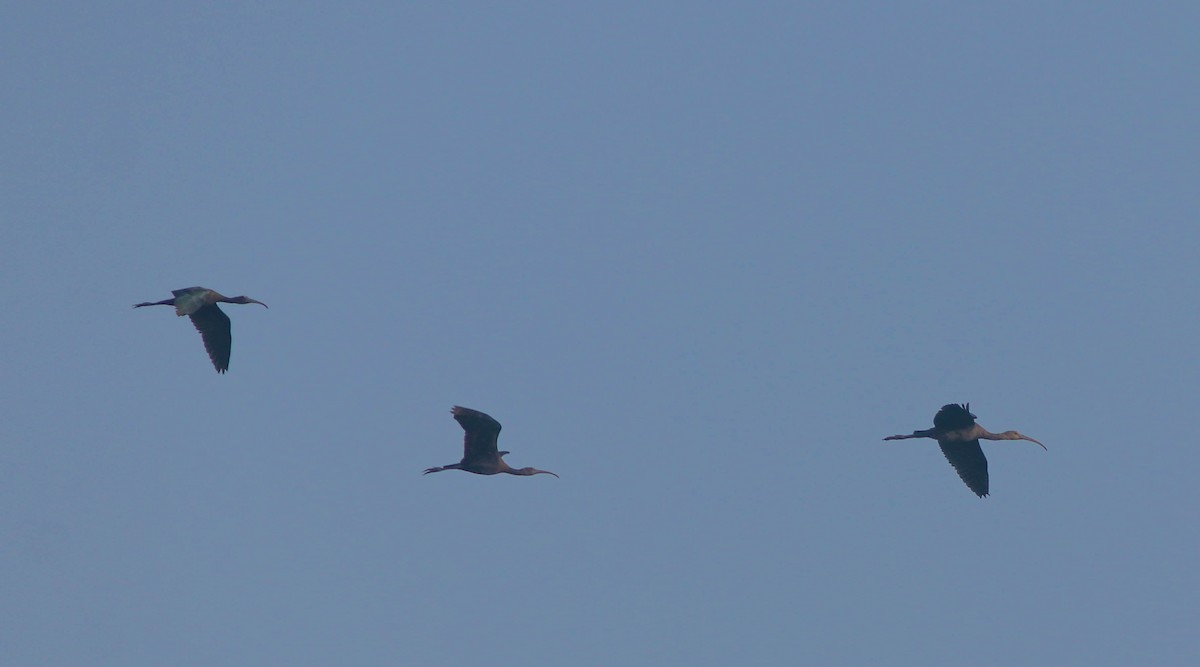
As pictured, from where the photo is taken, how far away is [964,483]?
44.5 meters

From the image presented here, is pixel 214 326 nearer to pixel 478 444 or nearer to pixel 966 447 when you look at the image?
pixel 478 444

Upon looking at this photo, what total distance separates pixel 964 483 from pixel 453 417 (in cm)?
1130

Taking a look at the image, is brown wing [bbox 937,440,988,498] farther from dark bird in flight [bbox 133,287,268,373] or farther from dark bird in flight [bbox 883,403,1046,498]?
dark bird in flight [bbox 133,287,268,373]

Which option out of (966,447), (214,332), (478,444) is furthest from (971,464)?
(214,332)

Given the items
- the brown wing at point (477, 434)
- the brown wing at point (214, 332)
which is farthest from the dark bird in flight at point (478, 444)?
the brown wing at point (214, 332)

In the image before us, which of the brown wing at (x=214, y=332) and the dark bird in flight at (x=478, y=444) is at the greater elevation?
the brown wing at (x=214, y=332)

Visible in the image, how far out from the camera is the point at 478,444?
4159 centimetres

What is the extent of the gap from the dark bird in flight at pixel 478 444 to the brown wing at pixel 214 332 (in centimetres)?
475

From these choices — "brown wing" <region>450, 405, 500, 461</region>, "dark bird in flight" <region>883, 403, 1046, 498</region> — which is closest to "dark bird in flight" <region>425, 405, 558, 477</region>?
"brown wing" <region>450, 405, 500, 461</region>

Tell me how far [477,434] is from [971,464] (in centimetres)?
1070

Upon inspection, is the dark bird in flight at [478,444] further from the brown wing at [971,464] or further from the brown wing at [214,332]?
the brown wing at [971,464]

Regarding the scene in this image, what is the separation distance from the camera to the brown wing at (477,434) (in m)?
40.7

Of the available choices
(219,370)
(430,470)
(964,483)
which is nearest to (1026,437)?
(964,483)

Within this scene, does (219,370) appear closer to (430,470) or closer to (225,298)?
(225,298)
